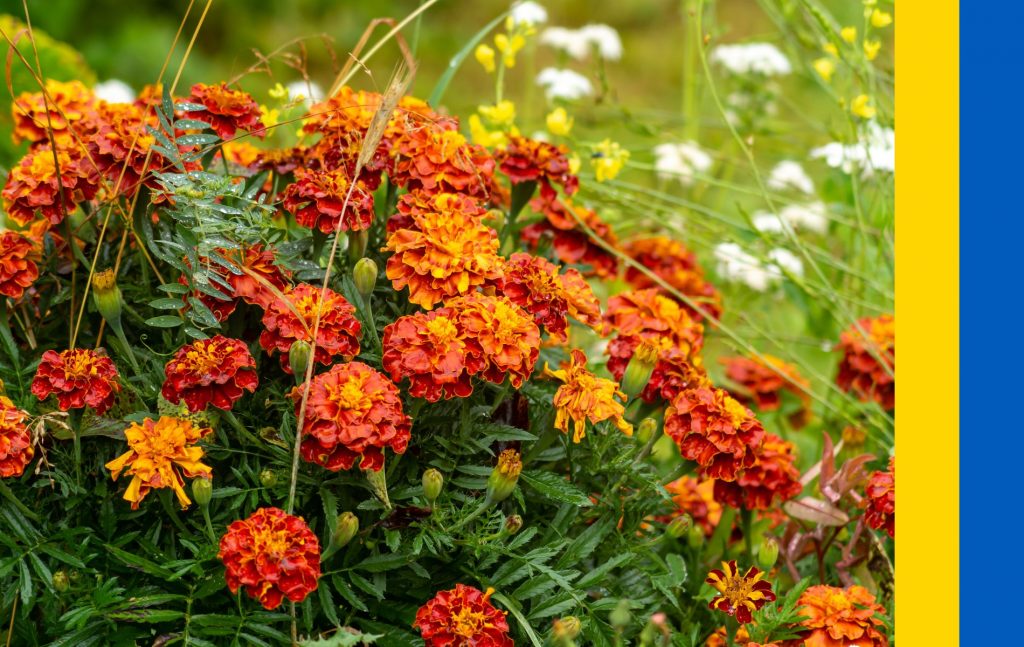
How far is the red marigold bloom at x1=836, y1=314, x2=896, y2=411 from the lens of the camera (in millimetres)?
1922

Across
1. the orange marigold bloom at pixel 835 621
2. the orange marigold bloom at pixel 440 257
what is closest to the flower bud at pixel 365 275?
the orange marigold bloom at pixel 440 257

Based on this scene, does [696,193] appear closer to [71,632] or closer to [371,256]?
[371,256]

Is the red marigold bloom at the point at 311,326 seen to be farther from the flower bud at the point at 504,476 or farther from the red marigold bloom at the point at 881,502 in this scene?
the red marigold bloom at the point at 881,502

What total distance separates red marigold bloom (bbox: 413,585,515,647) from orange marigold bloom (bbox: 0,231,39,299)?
24.0 inches

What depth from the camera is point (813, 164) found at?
12.0 ft

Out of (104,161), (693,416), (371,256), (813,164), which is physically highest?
(104,161)

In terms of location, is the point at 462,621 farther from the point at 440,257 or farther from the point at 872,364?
the point at 872,364

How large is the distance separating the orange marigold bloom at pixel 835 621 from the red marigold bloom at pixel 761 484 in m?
0.16

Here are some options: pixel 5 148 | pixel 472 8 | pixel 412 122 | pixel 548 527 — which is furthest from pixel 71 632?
pixel 472 8

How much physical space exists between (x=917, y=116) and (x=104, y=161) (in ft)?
3.25

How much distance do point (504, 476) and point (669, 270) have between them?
864mm

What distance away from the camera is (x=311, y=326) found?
1240mm

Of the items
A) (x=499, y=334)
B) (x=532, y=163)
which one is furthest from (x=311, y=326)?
(x=532, y=163)

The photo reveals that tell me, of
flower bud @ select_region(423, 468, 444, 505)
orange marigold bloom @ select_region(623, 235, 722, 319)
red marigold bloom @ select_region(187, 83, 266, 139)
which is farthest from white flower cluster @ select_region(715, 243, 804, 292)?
flower bud @ select_region(423, 468, 444, 505)
